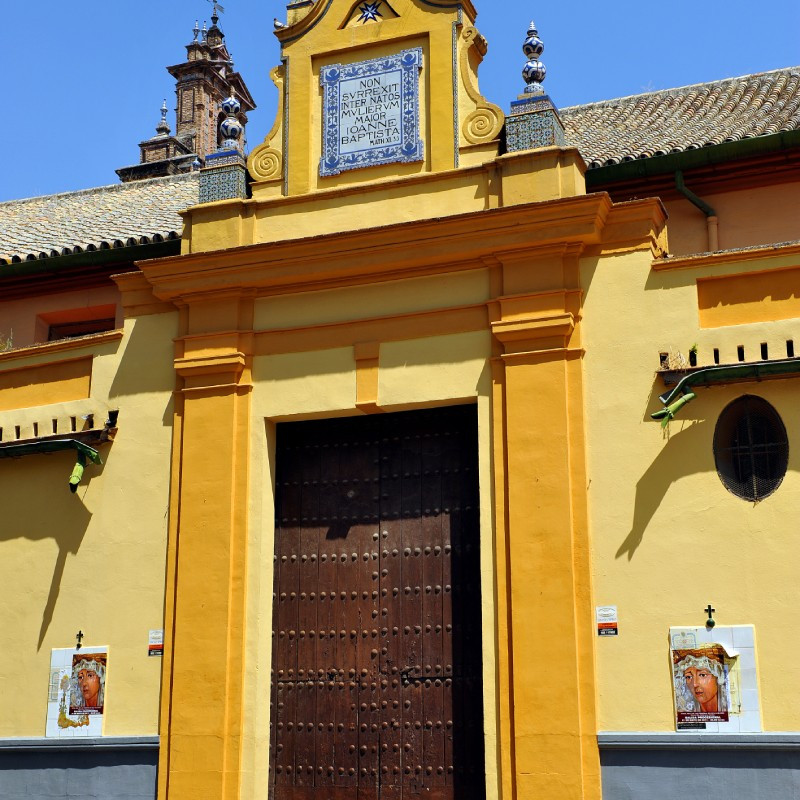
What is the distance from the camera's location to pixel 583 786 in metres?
10.0

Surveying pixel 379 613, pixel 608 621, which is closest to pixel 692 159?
pixel 608 621

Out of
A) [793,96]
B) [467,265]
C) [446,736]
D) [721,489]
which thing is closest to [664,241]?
[467,265]

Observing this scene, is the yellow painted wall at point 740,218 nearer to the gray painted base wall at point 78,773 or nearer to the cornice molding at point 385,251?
the cornice molding at point 385,251

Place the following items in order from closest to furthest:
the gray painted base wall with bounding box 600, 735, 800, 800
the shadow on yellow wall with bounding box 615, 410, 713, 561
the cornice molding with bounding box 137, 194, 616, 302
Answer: the gray painted base wall with bounding box 600, 735, 800, 800 → the shadow on yellow wall with bounding box 615, 410, 713, 561 → the cornice molding with bounding box 137, 194, 616, 302

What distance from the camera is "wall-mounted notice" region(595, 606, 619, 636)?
10.3 meters

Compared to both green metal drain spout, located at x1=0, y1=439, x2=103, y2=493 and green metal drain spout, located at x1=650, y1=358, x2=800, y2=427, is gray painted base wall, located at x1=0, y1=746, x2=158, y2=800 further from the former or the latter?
green metal drain spout, located at x1=650, y1=358, x2=800, y2=427

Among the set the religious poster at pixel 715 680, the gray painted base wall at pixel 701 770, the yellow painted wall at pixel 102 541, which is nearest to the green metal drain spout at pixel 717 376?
the religious poster at pixel 715 680

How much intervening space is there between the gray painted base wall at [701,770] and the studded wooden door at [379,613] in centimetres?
130

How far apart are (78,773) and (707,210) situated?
7.97 meters

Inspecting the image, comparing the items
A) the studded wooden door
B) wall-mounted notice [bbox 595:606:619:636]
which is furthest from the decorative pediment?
wall-mounted notice [bbox 595:606:619:636]

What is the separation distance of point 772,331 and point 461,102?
379 centimetres

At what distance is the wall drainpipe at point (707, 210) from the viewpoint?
40.7 ft

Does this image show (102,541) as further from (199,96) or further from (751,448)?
(199,96)

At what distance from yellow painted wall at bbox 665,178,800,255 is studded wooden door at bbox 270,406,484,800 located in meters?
2.96
